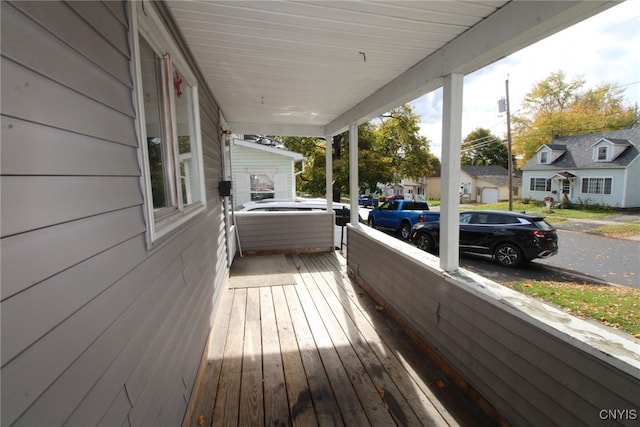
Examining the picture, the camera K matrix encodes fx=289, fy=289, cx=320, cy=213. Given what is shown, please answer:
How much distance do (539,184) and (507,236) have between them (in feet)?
9.96

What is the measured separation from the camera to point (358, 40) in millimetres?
2146

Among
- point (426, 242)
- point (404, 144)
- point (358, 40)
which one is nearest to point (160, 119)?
point (358, 40)

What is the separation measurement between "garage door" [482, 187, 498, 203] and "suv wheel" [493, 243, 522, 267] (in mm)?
1818

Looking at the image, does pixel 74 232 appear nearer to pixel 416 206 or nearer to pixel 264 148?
pixel 264 148

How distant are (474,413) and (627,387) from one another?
99 centimetres

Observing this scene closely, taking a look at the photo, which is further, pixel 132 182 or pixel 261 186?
pixel 261 186

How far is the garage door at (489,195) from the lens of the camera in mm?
3682

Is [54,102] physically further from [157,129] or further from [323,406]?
[323,406]

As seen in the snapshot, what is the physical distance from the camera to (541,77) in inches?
94.7

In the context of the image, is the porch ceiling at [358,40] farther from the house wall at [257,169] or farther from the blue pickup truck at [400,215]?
the blue pickup truck at [400,215]

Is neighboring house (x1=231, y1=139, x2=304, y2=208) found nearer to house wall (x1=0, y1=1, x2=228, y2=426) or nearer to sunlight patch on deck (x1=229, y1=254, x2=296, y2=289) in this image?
sunlight patch on deck (x1=229, y1=254, x2=296, y2=289)

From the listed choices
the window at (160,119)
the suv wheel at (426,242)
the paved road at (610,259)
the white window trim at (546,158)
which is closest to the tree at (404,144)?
the suv wheel at (426,242)

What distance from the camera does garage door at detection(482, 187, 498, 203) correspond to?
368cm

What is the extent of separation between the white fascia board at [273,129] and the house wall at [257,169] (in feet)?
11.5
